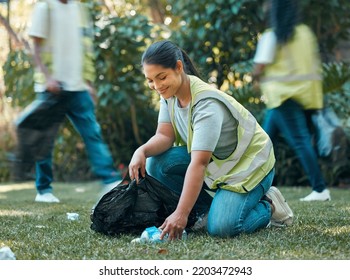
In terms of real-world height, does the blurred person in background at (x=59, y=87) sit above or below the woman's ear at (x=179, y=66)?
below

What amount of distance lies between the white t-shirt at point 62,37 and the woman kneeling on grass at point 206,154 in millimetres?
1368

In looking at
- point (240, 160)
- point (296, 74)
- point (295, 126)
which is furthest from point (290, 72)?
point (240, 160)

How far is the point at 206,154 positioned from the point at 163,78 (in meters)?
0.38

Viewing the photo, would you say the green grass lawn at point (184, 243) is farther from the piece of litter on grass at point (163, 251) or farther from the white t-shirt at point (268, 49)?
the white t-shirt at point (268, 49)

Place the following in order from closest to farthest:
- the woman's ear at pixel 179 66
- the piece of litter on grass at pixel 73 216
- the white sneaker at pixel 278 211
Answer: the woman's ear at pixel 179 66 → the white sneaker at pixel 278 211 → the piece of litter on grass at pixel 73 216

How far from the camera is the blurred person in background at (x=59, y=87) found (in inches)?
172

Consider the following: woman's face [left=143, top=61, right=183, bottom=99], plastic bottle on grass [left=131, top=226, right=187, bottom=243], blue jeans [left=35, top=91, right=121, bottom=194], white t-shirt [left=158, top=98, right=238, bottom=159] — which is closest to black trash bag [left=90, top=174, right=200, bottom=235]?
plastic bottle on grass [left=131, top=226, right=187, bottom=243]

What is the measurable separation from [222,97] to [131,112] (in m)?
5.38

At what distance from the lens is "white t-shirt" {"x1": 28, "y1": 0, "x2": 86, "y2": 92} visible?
4.41 m

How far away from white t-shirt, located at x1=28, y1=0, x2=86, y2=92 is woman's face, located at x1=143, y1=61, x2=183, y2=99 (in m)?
1.69

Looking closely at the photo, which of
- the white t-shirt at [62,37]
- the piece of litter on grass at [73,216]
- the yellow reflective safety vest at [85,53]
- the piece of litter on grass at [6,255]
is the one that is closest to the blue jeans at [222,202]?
the piece of litter on grass at [73,216]

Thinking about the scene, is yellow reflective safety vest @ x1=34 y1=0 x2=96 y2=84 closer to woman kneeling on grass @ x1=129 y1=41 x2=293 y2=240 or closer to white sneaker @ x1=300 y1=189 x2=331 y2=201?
woman kneeling on grass @ x1=129 y1=41 x2=293 y2=240

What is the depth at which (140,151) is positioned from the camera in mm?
3117
